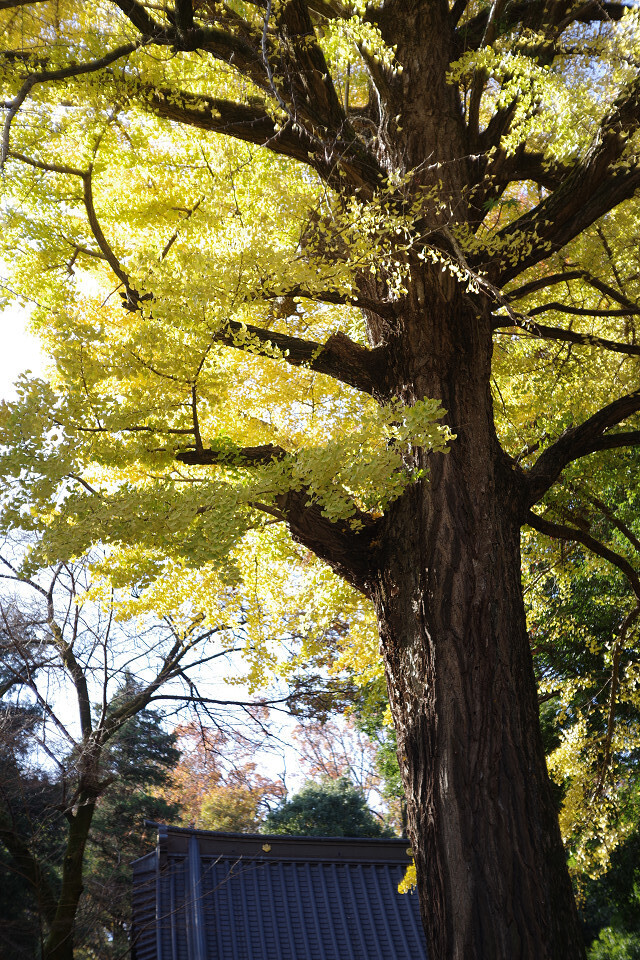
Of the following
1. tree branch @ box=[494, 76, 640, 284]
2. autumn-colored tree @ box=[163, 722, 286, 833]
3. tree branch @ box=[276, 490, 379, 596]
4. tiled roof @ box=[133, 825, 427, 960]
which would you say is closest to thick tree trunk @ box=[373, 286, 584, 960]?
tree branch @ box=[276, 490, 379, 596]

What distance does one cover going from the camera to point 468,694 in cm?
290

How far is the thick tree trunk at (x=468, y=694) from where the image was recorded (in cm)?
261

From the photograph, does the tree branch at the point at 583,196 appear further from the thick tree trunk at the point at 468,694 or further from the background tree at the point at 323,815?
the background tree at the point at 323,815

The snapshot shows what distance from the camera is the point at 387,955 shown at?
5203 millimetres

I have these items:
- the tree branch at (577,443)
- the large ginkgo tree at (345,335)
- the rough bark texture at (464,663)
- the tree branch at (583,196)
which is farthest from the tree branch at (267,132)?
the tree branch at (577,443)

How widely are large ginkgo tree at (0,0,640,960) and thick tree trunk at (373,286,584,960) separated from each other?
0.01m

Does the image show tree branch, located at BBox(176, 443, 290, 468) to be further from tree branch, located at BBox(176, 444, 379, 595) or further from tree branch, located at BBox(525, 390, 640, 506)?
tree branch, located at BBox(525, 390, 640, 506)

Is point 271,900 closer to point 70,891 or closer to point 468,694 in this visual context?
point 70,891

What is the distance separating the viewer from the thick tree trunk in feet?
8.55

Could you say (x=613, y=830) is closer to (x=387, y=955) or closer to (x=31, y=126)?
(x=387, y=955)

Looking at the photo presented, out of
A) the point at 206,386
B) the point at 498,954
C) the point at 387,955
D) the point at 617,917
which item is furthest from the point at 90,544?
the point at 617,917

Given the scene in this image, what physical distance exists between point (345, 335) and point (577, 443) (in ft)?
4.91

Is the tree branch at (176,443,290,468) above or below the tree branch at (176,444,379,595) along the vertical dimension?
above

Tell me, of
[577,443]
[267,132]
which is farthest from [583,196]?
[267,132]
